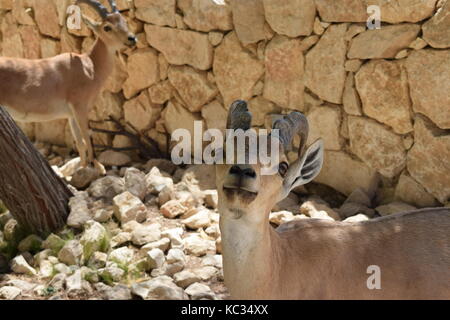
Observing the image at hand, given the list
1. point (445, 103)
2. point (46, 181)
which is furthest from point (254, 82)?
point (46, 181)

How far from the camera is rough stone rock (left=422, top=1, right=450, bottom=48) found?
497 cm

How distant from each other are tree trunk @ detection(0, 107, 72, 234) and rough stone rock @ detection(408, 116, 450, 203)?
3.28 m

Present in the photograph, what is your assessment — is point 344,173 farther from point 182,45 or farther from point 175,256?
point 182,45

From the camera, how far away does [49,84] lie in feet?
22.6

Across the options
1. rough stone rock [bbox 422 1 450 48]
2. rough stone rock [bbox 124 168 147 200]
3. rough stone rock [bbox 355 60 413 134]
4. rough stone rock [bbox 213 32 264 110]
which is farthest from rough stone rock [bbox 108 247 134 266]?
rough stone rock [bbox 422 1 450 48]

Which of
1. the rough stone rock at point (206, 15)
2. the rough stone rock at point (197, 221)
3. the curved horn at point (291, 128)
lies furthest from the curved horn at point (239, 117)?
the rough stone rock at point (206, 15)

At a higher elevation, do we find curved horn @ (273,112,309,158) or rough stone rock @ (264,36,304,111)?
rough stone rock @ (264,36,304,111)

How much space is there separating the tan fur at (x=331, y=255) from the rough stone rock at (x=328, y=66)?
2403 mm

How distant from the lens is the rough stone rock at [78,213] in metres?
5.28

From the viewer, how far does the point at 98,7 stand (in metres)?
6.97

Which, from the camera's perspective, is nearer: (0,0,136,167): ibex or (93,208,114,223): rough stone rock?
(93,208,114,223): rough stone rock

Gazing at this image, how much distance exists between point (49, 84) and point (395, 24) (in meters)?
3.95

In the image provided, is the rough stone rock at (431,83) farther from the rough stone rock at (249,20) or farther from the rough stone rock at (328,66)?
the rough stone rock at (249,20)

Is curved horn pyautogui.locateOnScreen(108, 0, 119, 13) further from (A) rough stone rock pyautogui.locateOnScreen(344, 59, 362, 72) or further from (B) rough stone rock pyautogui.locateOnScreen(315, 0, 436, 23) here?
(A) rough stone rock pyautogui.locateOnScreen(344, 59, 362, 72)
